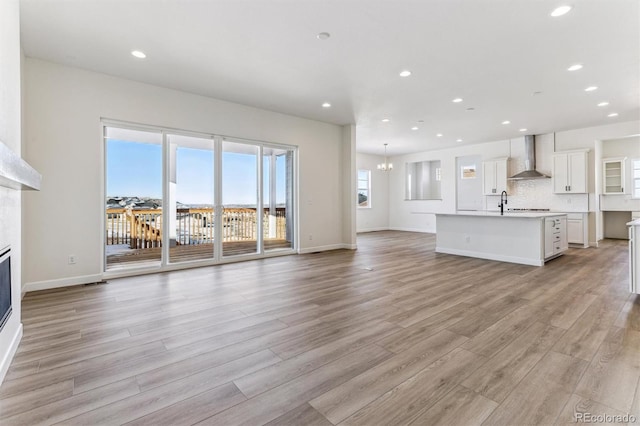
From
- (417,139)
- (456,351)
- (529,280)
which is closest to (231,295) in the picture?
(456,351)

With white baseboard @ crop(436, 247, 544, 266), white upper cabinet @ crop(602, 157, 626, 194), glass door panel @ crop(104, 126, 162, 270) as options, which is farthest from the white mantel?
white upper cabinet @ crop(602, 157, 626, 194)

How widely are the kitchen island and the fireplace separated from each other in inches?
259

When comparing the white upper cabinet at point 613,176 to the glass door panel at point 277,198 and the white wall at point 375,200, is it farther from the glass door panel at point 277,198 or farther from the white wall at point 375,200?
the glass door panel at point 277,198

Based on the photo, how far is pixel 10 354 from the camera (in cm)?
209

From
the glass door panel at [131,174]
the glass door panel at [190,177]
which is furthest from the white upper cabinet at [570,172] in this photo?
the glass door panel at [131,174]

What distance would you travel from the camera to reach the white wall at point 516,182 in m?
7.59

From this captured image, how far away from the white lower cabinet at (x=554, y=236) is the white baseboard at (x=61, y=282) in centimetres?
748

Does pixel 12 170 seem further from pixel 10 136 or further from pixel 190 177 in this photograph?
pixel 190 177

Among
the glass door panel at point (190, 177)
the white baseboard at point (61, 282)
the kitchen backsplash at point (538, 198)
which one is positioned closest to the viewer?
the white baseboard at point (61, 282)

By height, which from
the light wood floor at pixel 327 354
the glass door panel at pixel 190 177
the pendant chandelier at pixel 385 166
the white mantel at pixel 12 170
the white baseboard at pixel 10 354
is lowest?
the light wood floor at pixel 327 354

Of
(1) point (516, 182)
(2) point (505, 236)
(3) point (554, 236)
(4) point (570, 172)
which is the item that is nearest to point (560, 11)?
(2) point (505, 236)

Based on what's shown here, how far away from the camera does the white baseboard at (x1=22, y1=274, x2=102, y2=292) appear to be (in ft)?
12.7

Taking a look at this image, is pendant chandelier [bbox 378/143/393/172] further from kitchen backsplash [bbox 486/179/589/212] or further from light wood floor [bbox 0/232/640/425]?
light wood floor [bbox 0/232/640/425]

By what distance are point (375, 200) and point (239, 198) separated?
283 inches
